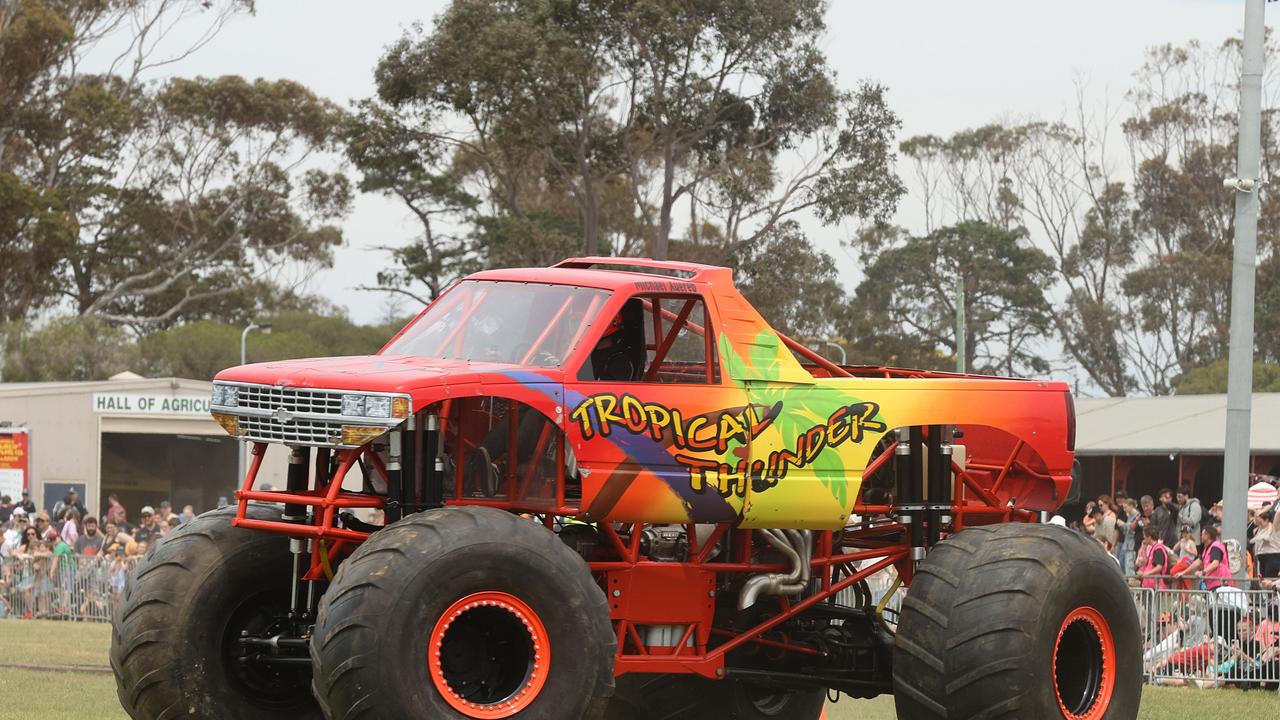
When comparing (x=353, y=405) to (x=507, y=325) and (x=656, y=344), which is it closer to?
(x=507, y=325)


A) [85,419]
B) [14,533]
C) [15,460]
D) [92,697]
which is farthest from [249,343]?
[92,697]

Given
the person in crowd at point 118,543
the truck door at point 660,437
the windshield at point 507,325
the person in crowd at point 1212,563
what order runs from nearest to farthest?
the truck door at point 660,437 < the windshield at point 507,325 < the person in crowd at point 1212,563 < the person in crowd at point 118,543

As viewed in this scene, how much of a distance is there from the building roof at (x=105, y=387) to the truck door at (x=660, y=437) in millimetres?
45094

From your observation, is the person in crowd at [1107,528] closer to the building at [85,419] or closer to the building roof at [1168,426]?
the building roof at [1168,426]

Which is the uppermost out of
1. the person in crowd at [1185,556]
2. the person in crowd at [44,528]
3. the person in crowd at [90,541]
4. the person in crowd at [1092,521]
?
the person in crowd at [1185,556]

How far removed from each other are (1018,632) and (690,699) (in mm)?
2976

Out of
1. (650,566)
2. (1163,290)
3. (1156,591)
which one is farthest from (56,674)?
(1163,290)

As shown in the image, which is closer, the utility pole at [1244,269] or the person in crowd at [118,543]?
the utility pole at [1244,269]

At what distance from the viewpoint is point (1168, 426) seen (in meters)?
39.3

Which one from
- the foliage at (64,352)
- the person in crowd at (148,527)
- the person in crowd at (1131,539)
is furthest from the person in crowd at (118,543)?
the foliage at (64,352)

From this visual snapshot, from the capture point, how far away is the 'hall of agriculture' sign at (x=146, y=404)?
5387 cm

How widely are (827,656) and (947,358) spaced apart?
67.0 metres

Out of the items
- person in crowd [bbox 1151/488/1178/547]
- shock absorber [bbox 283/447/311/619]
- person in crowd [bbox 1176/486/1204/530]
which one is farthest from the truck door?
person in crowd [bbox 1151/488/1178/547]

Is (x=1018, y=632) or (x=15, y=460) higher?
(x=1018, y=632)
